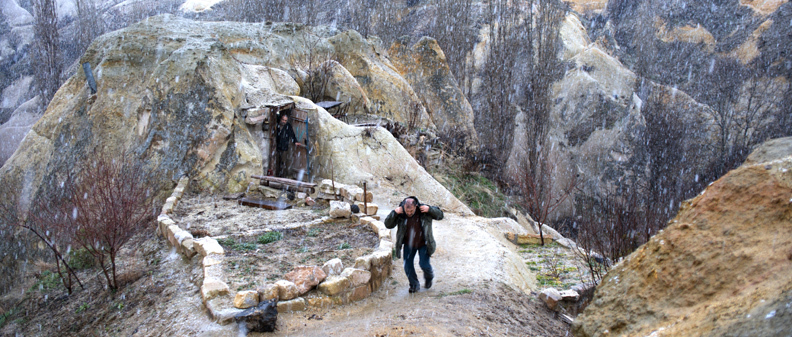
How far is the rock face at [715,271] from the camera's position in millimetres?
2238

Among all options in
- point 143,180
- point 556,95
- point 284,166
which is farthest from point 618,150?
point 143,180

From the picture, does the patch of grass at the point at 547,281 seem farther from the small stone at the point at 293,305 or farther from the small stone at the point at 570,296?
the small stone at the point at 293,305

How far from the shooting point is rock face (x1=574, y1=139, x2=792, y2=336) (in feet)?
7.34

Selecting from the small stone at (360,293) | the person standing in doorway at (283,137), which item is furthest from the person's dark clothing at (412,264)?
the person standing in doorway at (283,137)

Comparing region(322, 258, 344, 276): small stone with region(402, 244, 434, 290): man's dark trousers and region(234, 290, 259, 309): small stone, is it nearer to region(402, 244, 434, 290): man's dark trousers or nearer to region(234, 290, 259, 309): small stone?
region(402, 244, 434, 290): man's dark trousers

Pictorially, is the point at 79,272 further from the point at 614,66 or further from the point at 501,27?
the point at 614,66

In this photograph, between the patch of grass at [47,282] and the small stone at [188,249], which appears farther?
the patch of grass at [47,282]

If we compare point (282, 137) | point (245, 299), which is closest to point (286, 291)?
point (245, 299)

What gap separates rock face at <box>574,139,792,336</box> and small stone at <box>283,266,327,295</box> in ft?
9.85

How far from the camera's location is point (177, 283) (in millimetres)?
6133

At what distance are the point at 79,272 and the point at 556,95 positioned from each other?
27.8 metres

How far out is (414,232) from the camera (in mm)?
5637

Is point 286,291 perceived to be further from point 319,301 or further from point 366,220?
point 366,220

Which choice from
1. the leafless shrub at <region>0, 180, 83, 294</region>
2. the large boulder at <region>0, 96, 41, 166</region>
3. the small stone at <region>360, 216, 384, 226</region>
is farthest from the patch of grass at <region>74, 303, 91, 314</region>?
the large boulder at <region>0, 96, 41, 166</region>
